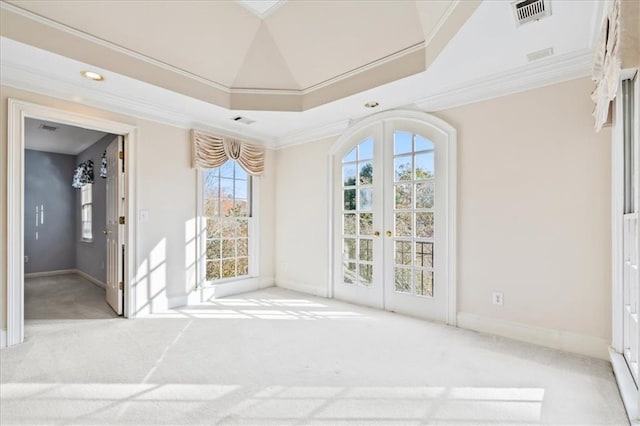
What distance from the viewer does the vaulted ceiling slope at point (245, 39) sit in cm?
236

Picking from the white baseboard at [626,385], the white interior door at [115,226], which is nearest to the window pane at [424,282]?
the white baseboard at [626,385]

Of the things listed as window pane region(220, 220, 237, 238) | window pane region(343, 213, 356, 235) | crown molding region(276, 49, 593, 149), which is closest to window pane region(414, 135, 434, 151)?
crown molding region(276, 49, 593, 149)

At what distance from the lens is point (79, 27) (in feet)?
8.07

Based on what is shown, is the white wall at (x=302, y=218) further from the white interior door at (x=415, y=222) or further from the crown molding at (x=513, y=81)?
the crown molding at (x=513, y=81)

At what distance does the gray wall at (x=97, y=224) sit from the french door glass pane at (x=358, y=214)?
12.8 feet

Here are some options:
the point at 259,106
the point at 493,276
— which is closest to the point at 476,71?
the point at 493,276

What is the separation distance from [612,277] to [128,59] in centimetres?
436

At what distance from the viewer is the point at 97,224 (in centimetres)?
548

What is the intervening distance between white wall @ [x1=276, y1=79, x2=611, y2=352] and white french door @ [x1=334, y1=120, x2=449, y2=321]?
257 mm

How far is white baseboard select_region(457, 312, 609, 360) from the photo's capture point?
Result: 244 centimetres

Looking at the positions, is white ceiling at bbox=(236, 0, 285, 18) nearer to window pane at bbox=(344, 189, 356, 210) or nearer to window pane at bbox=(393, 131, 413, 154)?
window pane at bbox=(393, 131, 413, 154)

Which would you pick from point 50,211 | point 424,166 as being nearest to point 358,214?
point 424,166

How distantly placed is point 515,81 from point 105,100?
13.0 ft

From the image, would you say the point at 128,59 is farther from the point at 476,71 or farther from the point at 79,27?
the point at 476,71
